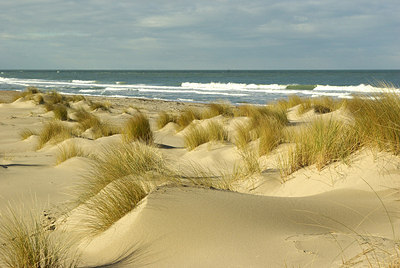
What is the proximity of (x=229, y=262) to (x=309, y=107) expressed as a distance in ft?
29.1

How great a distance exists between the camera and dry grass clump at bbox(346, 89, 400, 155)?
3957 mm

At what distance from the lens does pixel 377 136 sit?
162 inches

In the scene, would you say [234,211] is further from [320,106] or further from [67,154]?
[320,106]

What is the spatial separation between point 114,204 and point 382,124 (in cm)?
255

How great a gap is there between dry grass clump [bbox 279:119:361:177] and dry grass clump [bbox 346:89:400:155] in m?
0.12

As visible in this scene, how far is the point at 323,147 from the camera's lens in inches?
170

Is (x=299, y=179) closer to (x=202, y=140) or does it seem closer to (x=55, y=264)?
(x=55, y=264)

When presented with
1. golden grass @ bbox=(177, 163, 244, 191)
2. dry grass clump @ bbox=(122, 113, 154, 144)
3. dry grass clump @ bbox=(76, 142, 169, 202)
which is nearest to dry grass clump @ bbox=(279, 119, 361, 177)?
golden grass @ bbox=(177, 163, 244, 191)

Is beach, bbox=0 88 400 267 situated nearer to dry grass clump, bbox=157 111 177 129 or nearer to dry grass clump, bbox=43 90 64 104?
dry grass clump, bbox=157 111 177 129

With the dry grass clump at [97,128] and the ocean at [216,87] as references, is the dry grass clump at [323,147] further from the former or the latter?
the dry grass clump at [97,128]

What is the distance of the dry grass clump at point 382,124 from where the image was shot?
396 centimetres

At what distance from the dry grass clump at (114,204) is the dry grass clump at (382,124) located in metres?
2.12

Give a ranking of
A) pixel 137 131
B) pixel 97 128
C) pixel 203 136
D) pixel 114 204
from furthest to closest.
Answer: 1. pixel 97 128
2. pixel 137 131
3. pixel 203 136
4. pixel 114 204

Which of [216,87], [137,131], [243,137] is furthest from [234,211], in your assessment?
[216,87]
